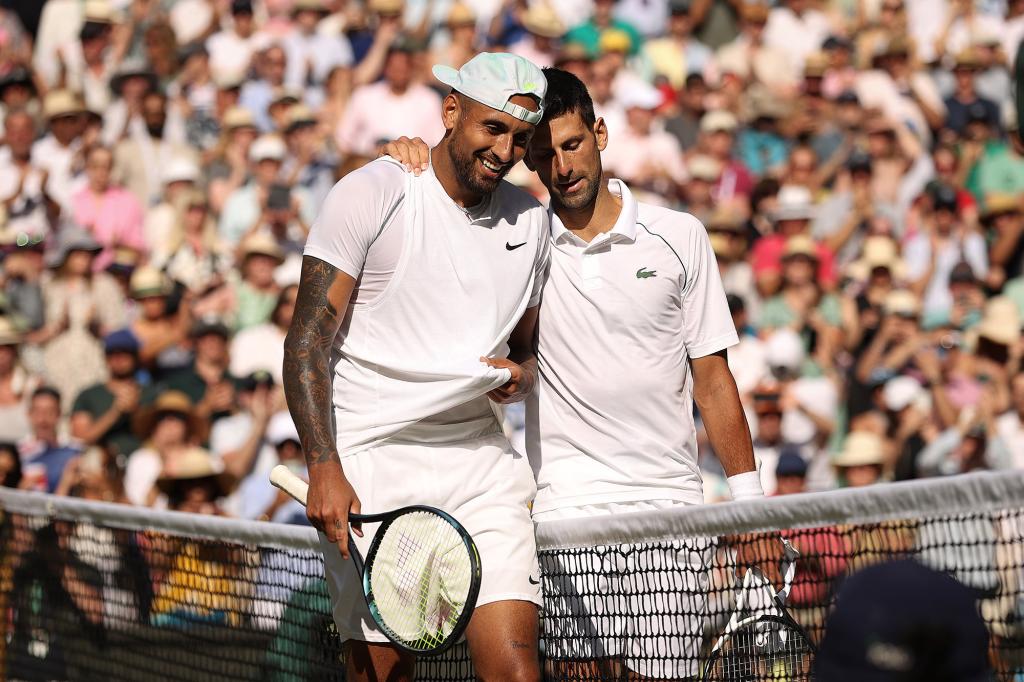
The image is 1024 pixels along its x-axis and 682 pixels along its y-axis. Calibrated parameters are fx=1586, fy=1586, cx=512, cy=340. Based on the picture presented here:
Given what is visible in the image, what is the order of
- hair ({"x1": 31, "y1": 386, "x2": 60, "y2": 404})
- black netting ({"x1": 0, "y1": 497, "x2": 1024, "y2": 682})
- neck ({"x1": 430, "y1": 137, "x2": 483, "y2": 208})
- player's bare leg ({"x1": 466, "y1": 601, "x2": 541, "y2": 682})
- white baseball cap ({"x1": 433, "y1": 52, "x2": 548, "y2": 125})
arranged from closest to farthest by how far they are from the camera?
black netting ({"x1": 0, "y1": 497, "x2": 1024, "y2": 682})
player's bare leg ({"x1": 466, "y1": 601, "x2": 541, "y2": 682})
white baseball cap ({"x1": 433, "y1": 52, "x2": 548, "y2": 125})
neck ({"x1": 430, "y1": 137, "x2": 483, "y2": 208})
hair ({"x1": 31, "y1": 386, "x2": 60, "y2": 404})

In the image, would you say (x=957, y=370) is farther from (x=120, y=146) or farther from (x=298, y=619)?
(x=120, y=146)

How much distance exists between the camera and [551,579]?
5.39 m

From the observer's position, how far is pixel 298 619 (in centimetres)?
610

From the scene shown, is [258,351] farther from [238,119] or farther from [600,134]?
[600,134]

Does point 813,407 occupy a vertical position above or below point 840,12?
below

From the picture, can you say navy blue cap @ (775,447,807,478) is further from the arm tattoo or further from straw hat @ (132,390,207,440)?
the arm tattoo

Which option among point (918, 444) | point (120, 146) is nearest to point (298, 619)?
point (918, 444)

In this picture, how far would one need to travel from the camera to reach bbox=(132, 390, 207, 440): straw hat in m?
10.8

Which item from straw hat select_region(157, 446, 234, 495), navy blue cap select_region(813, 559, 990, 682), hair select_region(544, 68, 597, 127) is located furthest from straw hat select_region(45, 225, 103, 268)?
navy blue cap select_region(813, 559, 990, 682)

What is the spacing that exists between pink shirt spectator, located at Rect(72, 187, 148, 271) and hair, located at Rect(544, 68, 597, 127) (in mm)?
8664

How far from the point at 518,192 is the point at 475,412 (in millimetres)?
803

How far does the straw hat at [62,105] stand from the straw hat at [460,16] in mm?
3604

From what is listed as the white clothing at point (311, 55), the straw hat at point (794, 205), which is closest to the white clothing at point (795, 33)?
the straw hat at point (794, 205)

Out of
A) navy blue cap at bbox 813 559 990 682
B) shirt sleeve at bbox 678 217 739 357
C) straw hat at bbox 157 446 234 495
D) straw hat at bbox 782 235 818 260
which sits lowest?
straw hat at bbox 157 446 234 495
